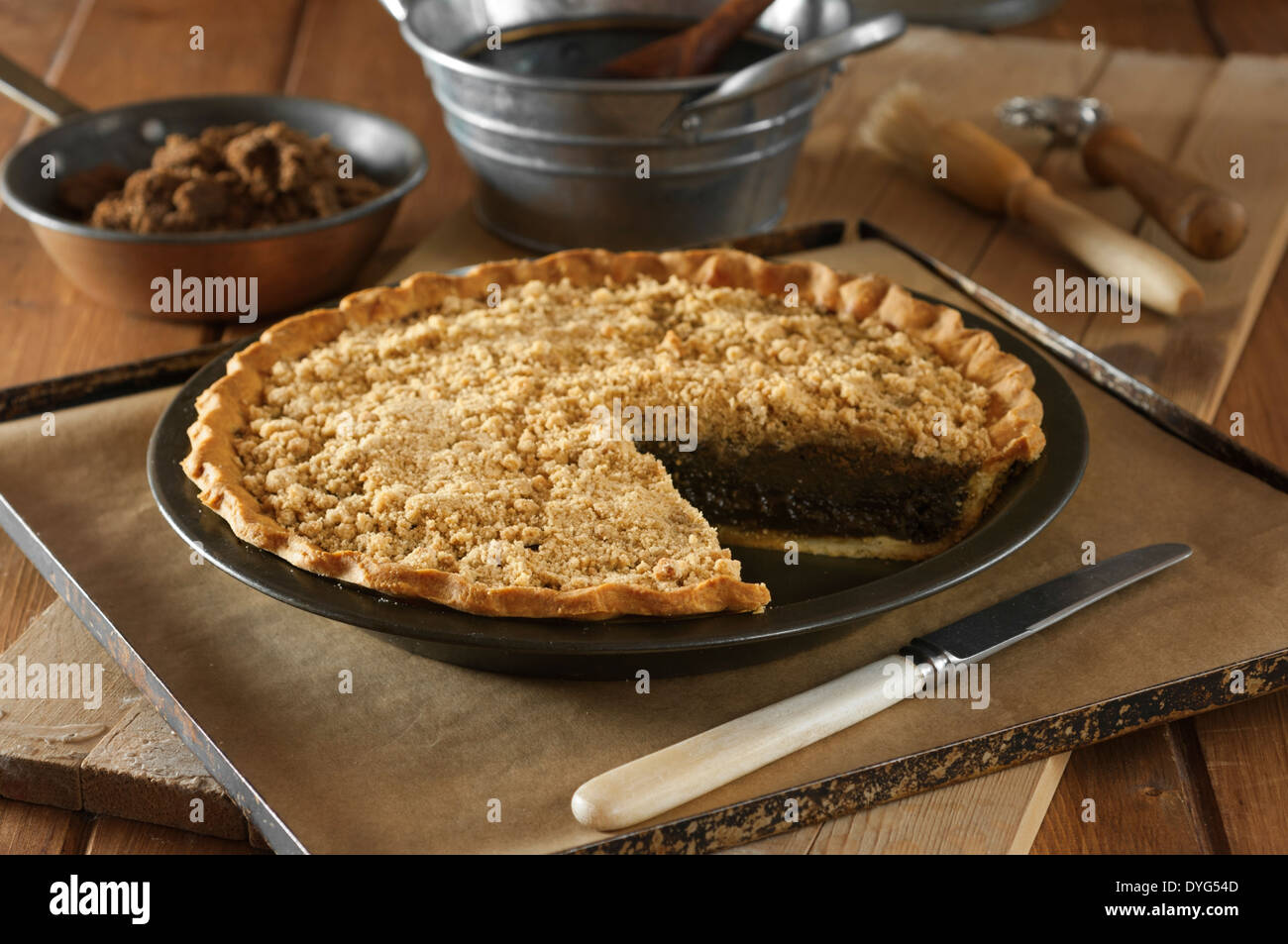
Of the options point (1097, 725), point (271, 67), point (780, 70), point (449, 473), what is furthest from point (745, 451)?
point (271, 67)

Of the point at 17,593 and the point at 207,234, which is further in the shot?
the point at 207,234

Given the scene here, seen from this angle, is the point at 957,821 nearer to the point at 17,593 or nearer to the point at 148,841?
the point at 148,841

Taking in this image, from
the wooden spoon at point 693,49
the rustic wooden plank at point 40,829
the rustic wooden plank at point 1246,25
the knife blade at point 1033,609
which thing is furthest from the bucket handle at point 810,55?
the rustic wooden plank at point 1246,25

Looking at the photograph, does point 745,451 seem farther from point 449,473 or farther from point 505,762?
point 505,762

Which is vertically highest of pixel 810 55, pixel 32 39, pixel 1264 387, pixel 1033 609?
pixel 810 55

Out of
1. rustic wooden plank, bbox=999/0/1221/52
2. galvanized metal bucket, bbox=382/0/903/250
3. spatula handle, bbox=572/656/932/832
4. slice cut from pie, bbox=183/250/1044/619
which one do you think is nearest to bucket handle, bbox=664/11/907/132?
galvanized metal bucket, bbox=382/0/903/250

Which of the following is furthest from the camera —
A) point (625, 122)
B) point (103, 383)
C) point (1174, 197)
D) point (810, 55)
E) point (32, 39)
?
point (32, 39)

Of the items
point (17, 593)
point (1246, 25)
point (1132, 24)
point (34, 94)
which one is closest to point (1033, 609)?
point (17, 593)
